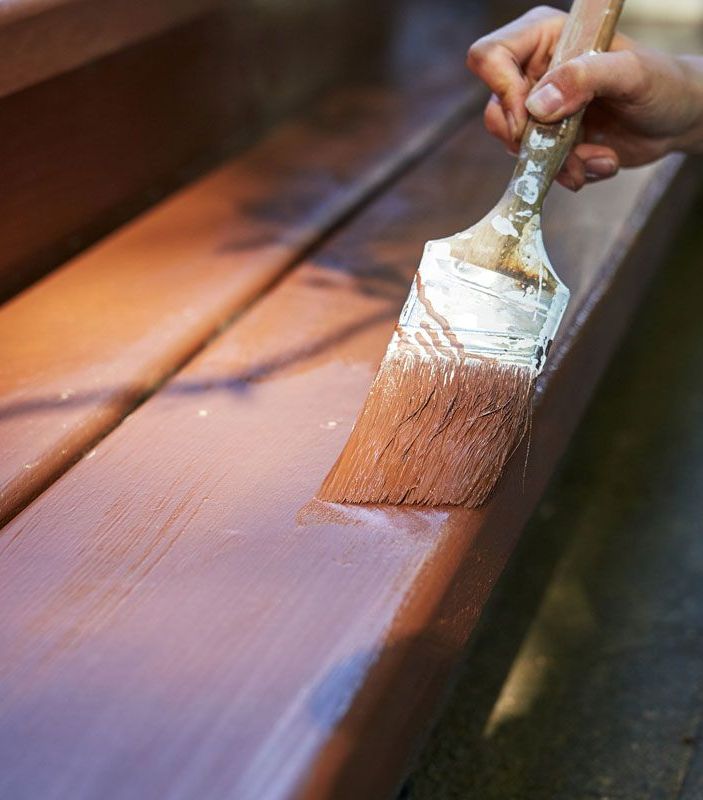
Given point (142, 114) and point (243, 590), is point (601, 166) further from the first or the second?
point (243, 590)

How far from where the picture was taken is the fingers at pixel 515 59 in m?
1.18

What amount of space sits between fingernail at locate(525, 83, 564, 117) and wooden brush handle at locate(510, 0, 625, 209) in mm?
27

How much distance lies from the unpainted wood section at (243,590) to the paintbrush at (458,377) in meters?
0.03

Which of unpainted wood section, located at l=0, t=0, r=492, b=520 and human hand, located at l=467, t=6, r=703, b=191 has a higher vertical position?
human hand, located at l=467, t=6, r=703, b=191

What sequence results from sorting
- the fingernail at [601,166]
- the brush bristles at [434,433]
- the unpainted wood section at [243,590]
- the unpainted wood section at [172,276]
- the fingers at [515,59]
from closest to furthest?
1. the unpainted wood section at [243,590]
2. the brush bristles at [434,433]
3. the unpainted wood section at [172,276]
4. the fingers at [515,59]
5. the fingernail at [601,166]

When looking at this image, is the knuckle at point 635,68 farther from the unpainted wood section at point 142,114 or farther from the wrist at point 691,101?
the unpainted wood section at point 142,114

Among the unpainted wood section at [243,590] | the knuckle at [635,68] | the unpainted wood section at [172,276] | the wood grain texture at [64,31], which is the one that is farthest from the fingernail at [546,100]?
the wood grain texture at [64,31]

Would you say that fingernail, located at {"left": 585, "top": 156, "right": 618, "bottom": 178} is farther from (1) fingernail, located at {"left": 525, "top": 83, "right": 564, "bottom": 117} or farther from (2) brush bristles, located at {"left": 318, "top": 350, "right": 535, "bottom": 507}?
(2) brush bristles, located at {"left": 318, "top": 350, "right": 535, "bottom": 507}

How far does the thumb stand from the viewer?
3.42 feet

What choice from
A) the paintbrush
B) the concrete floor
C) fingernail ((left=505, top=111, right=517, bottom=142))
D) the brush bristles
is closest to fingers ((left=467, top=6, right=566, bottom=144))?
fingernail ((left=505, top=111, right=517, bottom=142))

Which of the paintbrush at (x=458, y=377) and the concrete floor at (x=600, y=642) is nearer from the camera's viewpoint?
the paintbrush at (x=458, y=377)

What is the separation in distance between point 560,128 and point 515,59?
0.61ft

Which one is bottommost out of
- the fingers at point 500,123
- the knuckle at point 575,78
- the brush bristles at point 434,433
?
the brush bristles at point 434,433

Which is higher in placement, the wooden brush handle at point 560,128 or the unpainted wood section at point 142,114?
the wooden brush handle at point 560,128
